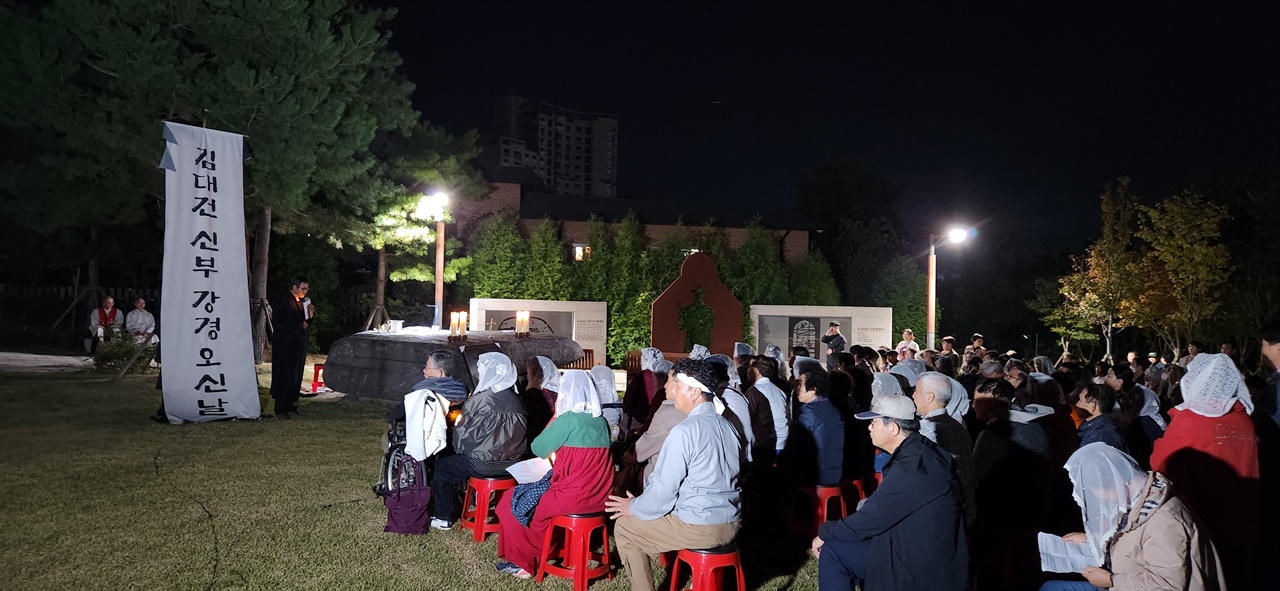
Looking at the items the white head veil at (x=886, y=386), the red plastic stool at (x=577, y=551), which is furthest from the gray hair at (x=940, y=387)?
the red plastic stool at (x=577, y=551)

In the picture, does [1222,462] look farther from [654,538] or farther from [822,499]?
[654,538]

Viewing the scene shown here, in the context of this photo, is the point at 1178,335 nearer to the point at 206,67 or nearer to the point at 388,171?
the point at 388,171

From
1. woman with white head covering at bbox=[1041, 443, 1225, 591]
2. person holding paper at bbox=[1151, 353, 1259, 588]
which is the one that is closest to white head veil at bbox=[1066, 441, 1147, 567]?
woman with white head covering at bbox=[1041, 443, 1225, 591]

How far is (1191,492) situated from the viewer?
371 centimetres

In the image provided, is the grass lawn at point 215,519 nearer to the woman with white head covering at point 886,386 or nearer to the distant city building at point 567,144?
the woman with white head covering at point 886,386

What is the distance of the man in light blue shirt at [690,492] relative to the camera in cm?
354

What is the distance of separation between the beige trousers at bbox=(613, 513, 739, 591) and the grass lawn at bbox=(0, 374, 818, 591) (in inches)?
25.0

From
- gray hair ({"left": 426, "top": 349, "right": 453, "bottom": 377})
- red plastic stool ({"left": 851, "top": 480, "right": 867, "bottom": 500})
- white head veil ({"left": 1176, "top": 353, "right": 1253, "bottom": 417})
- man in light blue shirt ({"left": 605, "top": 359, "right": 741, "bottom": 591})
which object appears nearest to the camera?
man in light blue shirt ({"left": 605, "top": 359, "right": 741, "bottom": 591})

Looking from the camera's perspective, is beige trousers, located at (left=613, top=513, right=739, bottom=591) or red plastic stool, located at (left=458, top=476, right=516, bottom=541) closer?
beige trousers, located at (left=613, top=513, right=739, bottom=591)

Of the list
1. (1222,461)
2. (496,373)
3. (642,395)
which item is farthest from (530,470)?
(1222,461)

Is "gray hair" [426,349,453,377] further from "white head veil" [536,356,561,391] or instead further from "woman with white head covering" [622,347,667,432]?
"woman with white head covering" [622,347,667,432]

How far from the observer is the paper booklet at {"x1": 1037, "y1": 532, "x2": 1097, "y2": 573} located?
10.1 ft

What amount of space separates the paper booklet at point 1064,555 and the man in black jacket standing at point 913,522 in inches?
13.6

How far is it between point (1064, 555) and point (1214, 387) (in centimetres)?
130
